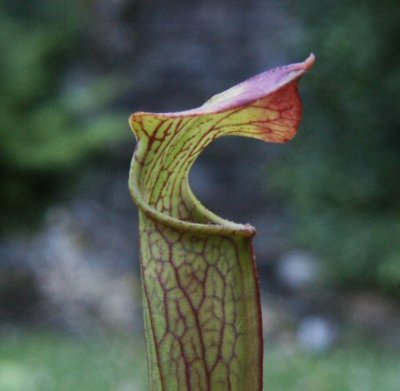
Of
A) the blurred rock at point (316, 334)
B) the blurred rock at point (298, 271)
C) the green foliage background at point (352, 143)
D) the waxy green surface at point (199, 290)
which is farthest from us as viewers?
the blurred rock at point (298, 271)

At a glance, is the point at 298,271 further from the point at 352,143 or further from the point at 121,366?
the point at 121,366

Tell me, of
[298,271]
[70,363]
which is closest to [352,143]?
[298,271]

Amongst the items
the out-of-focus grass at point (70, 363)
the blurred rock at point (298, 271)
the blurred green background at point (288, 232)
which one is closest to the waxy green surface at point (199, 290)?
the out-of-focus grass at point (70, 363)

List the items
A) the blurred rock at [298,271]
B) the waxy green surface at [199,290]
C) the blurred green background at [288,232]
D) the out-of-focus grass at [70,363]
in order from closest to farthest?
the waxy green surface at [199,290], the out-of-focus grass at [70,363], the blurred green background at [288,232], the blurred rock at [298,271]

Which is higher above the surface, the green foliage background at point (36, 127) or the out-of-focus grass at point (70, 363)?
the green foliage background at point (36, 127)

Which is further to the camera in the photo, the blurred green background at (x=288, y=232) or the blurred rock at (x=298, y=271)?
the blurred rock at (x=298, y=271)

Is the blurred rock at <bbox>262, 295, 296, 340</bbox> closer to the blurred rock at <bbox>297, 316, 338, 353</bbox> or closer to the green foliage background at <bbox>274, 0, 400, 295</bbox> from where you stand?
the blurred rock at <bbox>297, 316, 338, 353</bbox>

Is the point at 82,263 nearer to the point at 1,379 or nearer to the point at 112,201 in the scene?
the point at 112,201

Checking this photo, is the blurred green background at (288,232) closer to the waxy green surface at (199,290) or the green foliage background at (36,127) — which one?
the green foliage background at (36,127)
